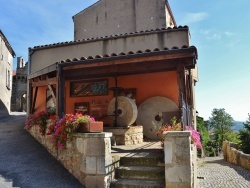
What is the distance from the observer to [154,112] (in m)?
10.0

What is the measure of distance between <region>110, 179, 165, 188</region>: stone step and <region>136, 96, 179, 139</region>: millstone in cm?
450

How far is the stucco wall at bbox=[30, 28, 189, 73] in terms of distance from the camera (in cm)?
1057

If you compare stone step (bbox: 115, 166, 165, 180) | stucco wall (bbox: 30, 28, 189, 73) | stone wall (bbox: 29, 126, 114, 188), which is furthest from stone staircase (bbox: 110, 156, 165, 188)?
stucco wall (bbox: 30, 28, 189, 73)

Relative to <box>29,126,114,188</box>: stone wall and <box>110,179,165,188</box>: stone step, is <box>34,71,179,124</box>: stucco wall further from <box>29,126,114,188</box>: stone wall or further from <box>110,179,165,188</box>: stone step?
<box>110,179,165,188</box>: stone step

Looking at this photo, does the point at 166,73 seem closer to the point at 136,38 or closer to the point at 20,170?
the point at 136,38

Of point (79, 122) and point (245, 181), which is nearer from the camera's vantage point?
point (79, 122)

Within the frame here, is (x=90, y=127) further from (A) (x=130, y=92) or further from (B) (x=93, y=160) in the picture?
(A) (x=130, y=92)

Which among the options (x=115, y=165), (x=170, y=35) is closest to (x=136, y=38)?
(x=170, y=35)

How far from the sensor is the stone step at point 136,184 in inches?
201

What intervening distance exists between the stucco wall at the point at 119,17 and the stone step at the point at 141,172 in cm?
1019

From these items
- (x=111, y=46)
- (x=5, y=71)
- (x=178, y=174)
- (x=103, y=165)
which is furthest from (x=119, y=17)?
(x=5, y=71)

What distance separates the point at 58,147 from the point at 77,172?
116 centimetres

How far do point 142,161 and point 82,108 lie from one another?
18.3 feet

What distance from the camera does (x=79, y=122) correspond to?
19.7ft
